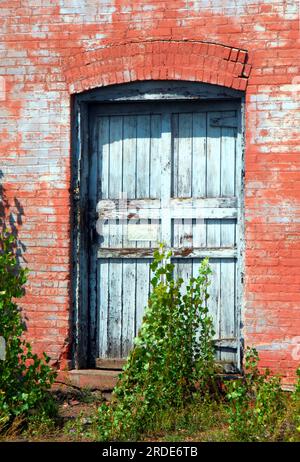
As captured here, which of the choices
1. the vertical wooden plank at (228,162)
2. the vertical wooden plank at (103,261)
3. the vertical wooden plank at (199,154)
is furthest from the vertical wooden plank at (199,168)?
the vertical wooden plank at (103,261)

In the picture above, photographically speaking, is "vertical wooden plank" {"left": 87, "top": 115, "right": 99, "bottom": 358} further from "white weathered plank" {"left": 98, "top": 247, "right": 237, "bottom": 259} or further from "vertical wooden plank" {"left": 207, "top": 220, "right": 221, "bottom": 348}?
"vertical wooden plank" {"left": 207, "top": 220, "right": 221, "bottom": 348}

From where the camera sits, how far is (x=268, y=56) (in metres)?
7.08

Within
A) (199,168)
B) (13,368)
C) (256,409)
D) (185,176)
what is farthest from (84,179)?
(256,409)

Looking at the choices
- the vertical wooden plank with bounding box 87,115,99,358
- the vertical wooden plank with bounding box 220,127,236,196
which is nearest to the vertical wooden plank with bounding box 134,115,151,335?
the vertical wooden plank with bounding box 87,115,99,358

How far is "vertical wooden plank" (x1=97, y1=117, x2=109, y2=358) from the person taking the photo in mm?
7602

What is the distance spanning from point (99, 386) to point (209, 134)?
2.38 meters

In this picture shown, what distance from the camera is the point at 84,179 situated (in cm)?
757

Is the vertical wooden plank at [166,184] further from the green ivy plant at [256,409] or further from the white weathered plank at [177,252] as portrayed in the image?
the green ivy plant at [256,409]

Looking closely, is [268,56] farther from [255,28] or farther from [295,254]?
[295,254]

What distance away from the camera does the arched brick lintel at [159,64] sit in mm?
7117

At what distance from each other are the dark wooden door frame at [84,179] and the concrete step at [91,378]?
4.5 inches

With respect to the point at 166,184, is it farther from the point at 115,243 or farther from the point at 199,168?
the point at 115,243
